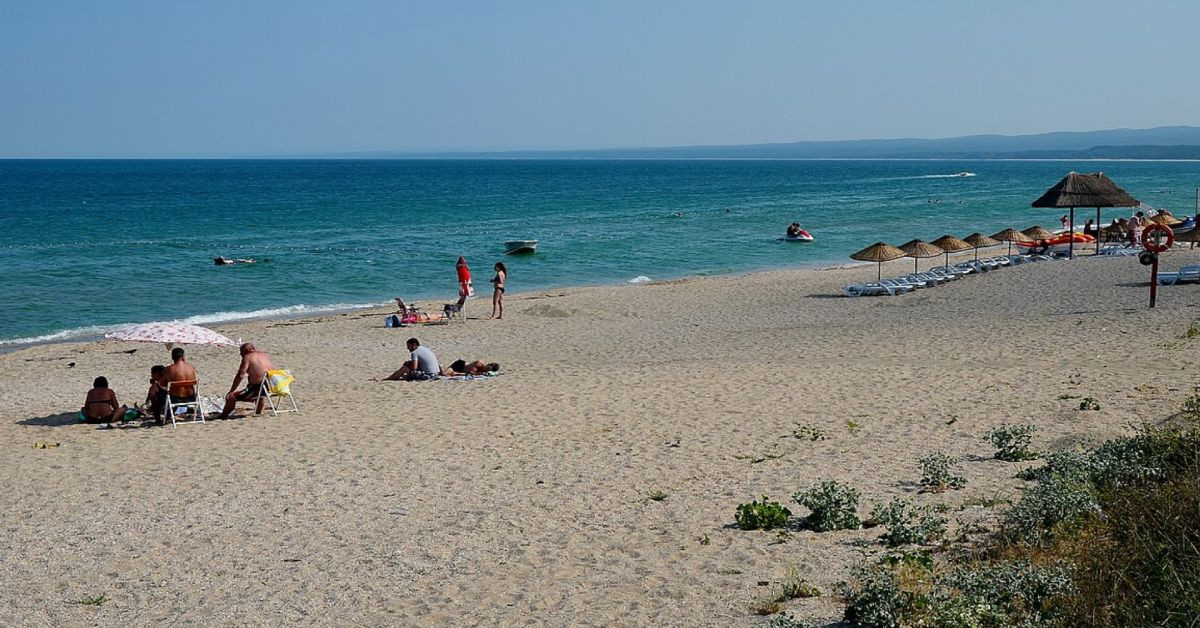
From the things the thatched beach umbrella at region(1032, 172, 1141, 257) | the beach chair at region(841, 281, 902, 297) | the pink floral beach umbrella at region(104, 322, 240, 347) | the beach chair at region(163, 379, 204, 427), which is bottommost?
the beach chair at region(841, 281, 902, 297)

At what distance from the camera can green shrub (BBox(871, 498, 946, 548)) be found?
725 centimetres

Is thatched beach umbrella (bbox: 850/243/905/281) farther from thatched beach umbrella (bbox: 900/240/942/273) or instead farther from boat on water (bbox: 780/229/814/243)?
boat on water (bbox: 780/229/814/243)

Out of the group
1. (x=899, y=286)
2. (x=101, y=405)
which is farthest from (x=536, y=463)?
(x=899, y=286)

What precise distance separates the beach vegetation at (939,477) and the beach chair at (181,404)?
27.2ft

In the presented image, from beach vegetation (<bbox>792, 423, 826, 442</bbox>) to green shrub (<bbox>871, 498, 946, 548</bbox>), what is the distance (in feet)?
9.39

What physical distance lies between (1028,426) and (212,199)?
257ft

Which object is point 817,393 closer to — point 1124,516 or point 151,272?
point 1124,516

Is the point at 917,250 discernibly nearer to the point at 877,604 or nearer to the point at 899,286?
the point at 899,286

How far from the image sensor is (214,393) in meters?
15.5

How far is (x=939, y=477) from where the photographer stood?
28.6ft

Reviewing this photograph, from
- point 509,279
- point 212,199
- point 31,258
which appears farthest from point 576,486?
point 212,199

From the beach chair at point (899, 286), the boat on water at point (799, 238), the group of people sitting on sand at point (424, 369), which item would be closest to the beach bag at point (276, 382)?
the group of people sitting on sand at point (424, 369)

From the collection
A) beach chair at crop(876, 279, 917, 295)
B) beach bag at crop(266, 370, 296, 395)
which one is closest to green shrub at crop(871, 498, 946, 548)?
beach bag at crop(266, 370, 296, 395)

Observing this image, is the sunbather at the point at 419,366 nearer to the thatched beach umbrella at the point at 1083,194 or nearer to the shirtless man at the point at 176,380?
the shirtless man at the point at 176,380
